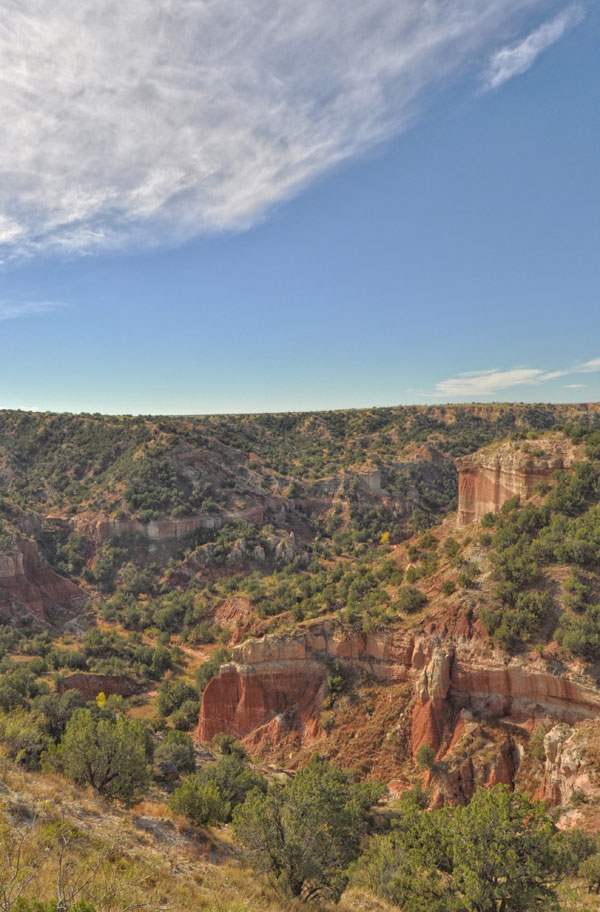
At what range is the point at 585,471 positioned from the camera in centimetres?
3111

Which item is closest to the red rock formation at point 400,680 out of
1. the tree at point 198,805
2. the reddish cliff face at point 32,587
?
the tree at point 198,805

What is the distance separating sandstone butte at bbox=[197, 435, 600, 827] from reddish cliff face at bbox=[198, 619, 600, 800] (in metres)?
0.06

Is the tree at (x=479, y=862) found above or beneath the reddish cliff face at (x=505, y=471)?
beneath

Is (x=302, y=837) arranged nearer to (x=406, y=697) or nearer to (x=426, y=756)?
(x=426, y=756)

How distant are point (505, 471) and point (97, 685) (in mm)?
40957

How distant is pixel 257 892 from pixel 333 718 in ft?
52.8

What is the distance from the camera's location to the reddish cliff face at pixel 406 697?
23453mm

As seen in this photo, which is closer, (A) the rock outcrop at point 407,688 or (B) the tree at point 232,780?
(B) the tree at point 232,780

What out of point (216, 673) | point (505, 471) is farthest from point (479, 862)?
point (216, 673)

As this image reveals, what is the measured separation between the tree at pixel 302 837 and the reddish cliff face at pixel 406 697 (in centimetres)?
1006

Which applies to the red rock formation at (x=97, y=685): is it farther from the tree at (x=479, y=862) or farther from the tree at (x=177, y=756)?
the tree at (x=479, y=862)

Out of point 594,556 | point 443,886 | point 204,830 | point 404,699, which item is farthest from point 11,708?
point 594,556

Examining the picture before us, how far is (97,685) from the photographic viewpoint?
43.3 m

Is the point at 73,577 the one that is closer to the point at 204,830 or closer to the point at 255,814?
the point at 204,830
